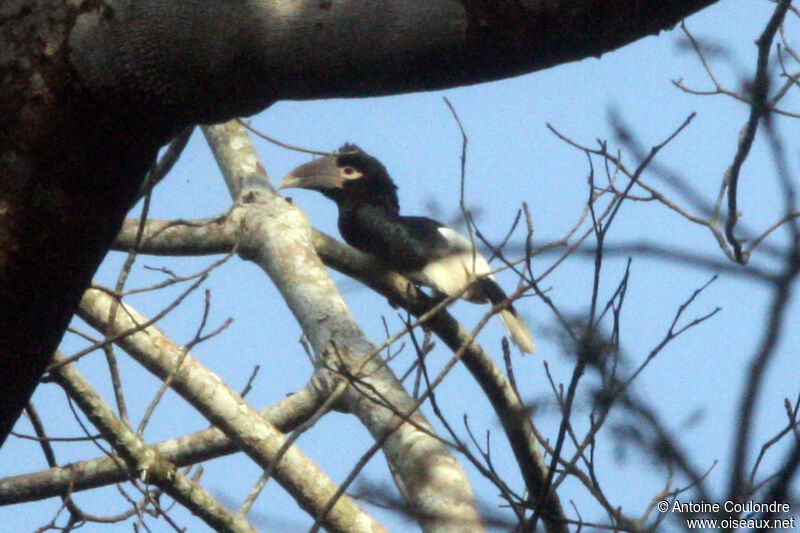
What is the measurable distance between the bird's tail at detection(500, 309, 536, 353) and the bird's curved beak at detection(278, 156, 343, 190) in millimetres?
1372

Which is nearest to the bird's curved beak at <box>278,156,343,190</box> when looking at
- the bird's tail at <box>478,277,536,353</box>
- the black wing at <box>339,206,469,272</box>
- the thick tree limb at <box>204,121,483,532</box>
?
the black wing at <box>339,206,469,272</box>

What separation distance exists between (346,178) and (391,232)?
2.16 ft

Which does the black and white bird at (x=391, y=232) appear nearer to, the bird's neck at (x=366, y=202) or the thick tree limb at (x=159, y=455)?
the bird's neck at (x=366, y=202)

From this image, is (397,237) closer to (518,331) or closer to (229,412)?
(518,331)

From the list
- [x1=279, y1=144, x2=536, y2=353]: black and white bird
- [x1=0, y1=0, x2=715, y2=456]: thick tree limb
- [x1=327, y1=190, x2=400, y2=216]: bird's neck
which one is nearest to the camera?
[x1=0, y1=0, x2=715, y2=456]: thick tree limb

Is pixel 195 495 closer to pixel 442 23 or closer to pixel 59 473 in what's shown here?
pixel 59 473

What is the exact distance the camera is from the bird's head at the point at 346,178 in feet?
18.5

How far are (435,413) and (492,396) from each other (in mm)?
970

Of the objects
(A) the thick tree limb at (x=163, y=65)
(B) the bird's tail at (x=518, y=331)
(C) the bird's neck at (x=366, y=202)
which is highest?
(C) the bird's neck at (x=366, y=202)

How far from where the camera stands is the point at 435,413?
2.57 meters

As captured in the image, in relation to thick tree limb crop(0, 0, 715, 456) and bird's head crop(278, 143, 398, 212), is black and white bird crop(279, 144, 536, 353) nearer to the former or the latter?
bird's head crop(278, 143, 398, 212)

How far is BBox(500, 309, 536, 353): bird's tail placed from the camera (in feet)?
15.6

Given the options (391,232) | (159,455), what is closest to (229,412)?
(159,455)

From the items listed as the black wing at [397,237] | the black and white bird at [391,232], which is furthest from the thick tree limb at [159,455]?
the black wing at [397,237]
